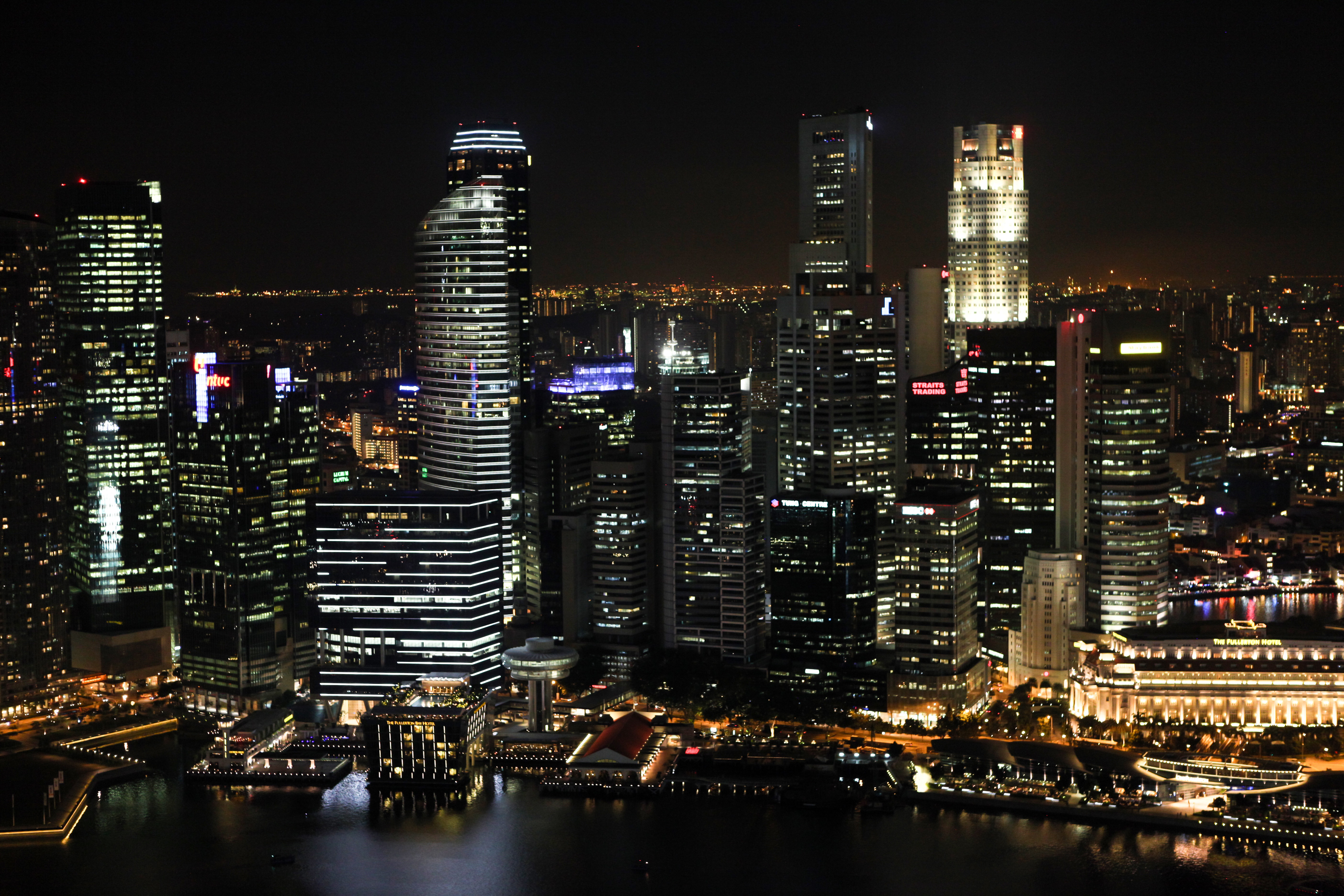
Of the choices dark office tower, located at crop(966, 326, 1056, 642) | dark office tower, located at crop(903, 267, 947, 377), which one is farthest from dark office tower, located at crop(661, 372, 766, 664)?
dark office tower, located at crop(903, 267, 947, 377)

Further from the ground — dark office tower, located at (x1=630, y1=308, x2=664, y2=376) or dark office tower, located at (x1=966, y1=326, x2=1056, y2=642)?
dark office tower, located at (x1=630, y1=308, x2=664, y2=376)

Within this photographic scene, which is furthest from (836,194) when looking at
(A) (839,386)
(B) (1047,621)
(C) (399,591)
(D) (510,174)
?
(C) (399,591)

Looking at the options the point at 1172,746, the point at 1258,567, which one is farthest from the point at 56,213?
the point at 1258,567

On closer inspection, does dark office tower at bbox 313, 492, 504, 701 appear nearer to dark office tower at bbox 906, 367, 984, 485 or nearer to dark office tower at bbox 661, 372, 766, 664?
dark office tower at bbox 661, 372, 766, 664

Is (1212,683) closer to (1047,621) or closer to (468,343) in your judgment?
(1047,621)

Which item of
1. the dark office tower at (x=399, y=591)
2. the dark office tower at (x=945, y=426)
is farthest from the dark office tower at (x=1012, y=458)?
the dark office tower at (x=399, y=591)

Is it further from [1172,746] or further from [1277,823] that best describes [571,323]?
[1277,823]
